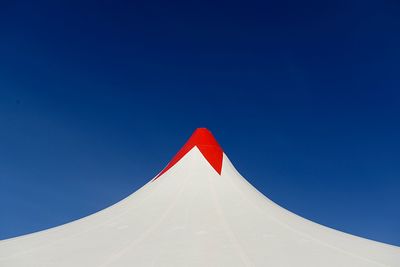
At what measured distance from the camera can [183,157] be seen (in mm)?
8203

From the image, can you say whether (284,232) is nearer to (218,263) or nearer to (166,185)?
(218,263)

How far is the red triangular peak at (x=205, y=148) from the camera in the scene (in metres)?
8.05

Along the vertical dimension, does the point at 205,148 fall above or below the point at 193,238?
above

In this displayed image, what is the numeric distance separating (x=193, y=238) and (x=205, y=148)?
3.69 m

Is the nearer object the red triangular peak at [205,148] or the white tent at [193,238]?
the white tent at [193,238]

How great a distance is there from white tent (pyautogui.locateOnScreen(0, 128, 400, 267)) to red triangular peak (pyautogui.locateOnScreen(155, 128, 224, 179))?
0.75 meters

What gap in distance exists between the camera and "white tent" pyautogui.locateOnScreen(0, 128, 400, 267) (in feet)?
14.8

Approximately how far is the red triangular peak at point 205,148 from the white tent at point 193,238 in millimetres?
754

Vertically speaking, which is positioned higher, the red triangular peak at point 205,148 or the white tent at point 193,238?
the red triangular peak at point 205,148

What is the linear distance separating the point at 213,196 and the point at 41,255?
10.3ft

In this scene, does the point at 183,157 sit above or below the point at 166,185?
above

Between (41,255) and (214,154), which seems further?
(214,154)

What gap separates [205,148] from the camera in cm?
844

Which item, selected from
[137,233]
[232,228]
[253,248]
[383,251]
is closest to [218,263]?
[253,248]
